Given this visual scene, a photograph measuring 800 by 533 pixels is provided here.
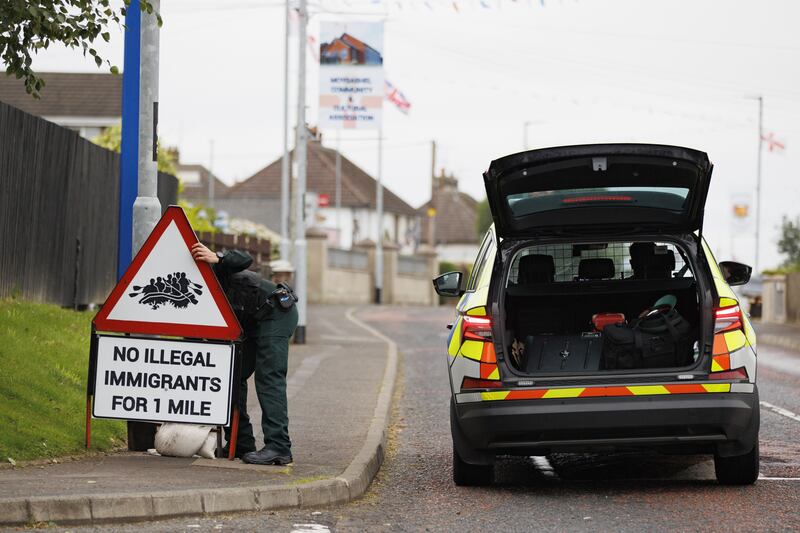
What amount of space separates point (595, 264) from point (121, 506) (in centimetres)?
406

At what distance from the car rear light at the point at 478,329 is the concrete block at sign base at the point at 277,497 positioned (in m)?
1.44

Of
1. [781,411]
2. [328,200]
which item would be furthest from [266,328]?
[328,200]

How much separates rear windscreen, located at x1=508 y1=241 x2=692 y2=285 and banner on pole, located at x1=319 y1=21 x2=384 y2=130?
15086mm

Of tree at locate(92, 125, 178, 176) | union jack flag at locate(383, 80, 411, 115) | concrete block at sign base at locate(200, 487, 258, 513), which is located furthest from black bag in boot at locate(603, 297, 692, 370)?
union jack flag at locate(383, 80, 411, 115)

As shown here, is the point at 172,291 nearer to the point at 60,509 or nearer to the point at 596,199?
the point at 60,509

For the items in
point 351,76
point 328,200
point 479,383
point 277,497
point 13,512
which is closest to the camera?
point 13,512

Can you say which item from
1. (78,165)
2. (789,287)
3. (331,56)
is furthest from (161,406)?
(789,287)

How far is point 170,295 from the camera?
30.1 feet

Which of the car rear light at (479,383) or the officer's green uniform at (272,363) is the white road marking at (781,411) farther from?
the officer's green uniform at (272,363)

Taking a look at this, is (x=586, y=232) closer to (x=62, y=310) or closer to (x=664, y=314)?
(x=664, y=314)

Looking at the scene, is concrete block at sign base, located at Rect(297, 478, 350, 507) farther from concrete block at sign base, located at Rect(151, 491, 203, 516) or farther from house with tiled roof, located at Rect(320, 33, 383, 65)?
house with tiled roof, located at Rect(320, 33, 383, 65)

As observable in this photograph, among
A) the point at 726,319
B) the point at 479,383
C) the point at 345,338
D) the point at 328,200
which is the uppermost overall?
the point at 328,200

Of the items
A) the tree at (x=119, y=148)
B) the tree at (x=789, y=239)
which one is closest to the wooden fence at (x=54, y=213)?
the tree at (x=119, y=148)

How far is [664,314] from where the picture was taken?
890cm
